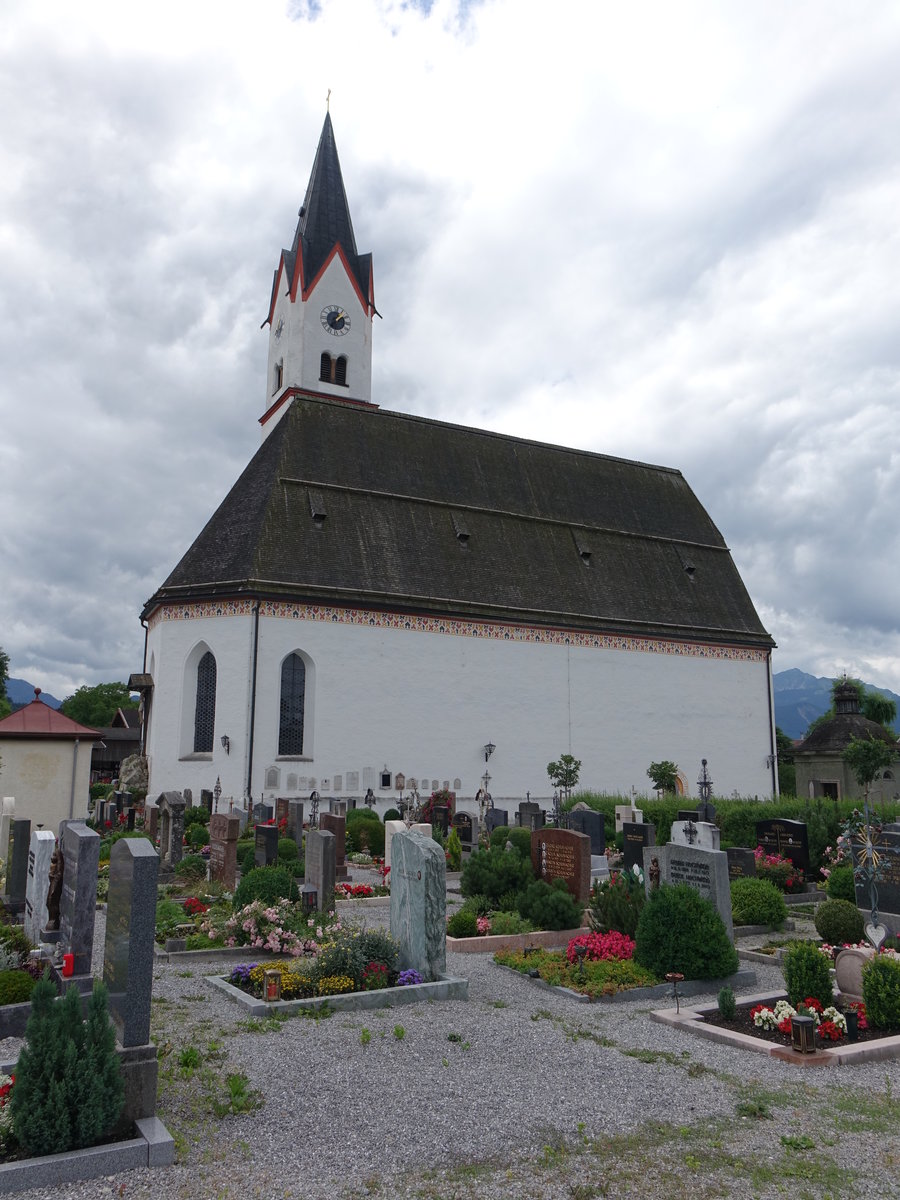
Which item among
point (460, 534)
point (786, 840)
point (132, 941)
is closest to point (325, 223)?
point (460, 534)

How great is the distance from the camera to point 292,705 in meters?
26.4

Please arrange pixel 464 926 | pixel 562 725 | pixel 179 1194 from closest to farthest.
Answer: pixel 179 1194 < pixel 464 926 < pixel 562 725

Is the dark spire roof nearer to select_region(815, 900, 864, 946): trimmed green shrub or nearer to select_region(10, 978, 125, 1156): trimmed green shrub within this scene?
select_region(815, 900, 864, 946): trimmed green shrub

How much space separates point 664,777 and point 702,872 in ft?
65.2

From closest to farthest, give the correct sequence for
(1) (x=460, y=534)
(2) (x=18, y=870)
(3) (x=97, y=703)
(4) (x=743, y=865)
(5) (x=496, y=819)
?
(2) (x=18, y=870)
(4) (x=743, y=865)
(5) (x=496, y=819)
(1) (x=460, y=534)
(3) (x=97, y=703)

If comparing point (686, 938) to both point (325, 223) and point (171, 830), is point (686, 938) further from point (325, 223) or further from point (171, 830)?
point (325, 223)

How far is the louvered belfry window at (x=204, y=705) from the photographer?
26.5 m

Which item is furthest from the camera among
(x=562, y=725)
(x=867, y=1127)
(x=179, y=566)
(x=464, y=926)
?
(x=562, y=725)

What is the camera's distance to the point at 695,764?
32.5 meters

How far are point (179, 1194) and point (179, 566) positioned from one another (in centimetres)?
2476

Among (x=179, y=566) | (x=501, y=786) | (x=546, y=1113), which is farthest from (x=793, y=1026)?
(x=179, y=566)

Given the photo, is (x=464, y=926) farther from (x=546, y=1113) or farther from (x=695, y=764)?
(x=695, y=764)

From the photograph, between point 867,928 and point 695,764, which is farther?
point 695,764

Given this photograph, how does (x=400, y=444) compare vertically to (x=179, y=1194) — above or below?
above
